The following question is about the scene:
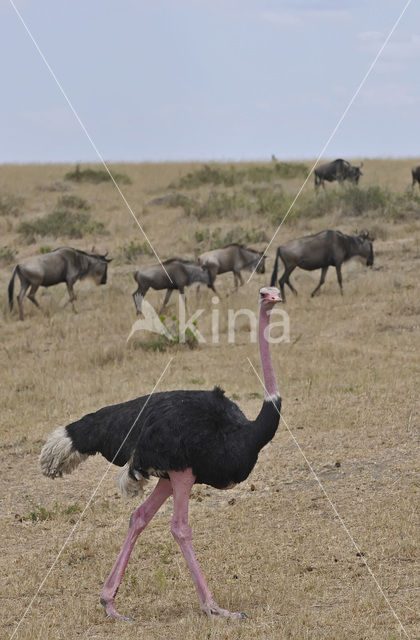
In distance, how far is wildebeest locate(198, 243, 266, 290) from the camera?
59.9 feet

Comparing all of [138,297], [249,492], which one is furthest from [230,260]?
[249,492]

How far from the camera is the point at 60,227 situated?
2536 centimetres

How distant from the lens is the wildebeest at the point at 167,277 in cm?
1762

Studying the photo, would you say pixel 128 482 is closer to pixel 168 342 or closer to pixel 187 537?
pixel 187 537

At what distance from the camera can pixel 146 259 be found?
21734mm

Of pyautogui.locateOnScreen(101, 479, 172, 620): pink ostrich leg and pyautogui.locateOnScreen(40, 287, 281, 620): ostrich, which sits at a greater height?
pyautogui.locateOnScreen(40, 287, 281, 620): ostrich

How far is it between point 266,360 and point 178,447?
0.82 metres

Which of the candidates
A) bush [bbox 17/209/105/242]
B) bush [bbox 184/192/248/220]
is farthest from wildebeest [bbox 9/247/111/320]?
bush [bbox 184/192/248/220]

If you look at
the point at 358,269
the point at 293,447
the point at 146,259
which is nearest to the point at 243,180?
the point at 146,259

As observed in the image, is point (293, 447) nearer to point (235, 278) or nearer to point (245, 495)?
point (245, 495)

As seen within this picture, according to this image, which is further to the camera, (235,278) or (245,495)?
(235,278)

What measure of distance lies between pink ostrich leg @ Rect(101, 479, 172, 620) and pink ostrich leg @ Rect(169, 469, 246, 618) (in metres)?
0.20

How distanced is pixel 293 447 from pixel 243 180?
969 inches

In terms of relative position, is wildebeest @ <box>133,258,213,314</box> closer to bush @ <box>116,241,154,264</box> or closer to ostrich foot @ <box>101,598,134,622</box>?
bush @ <box>116,241,154,264</box>
